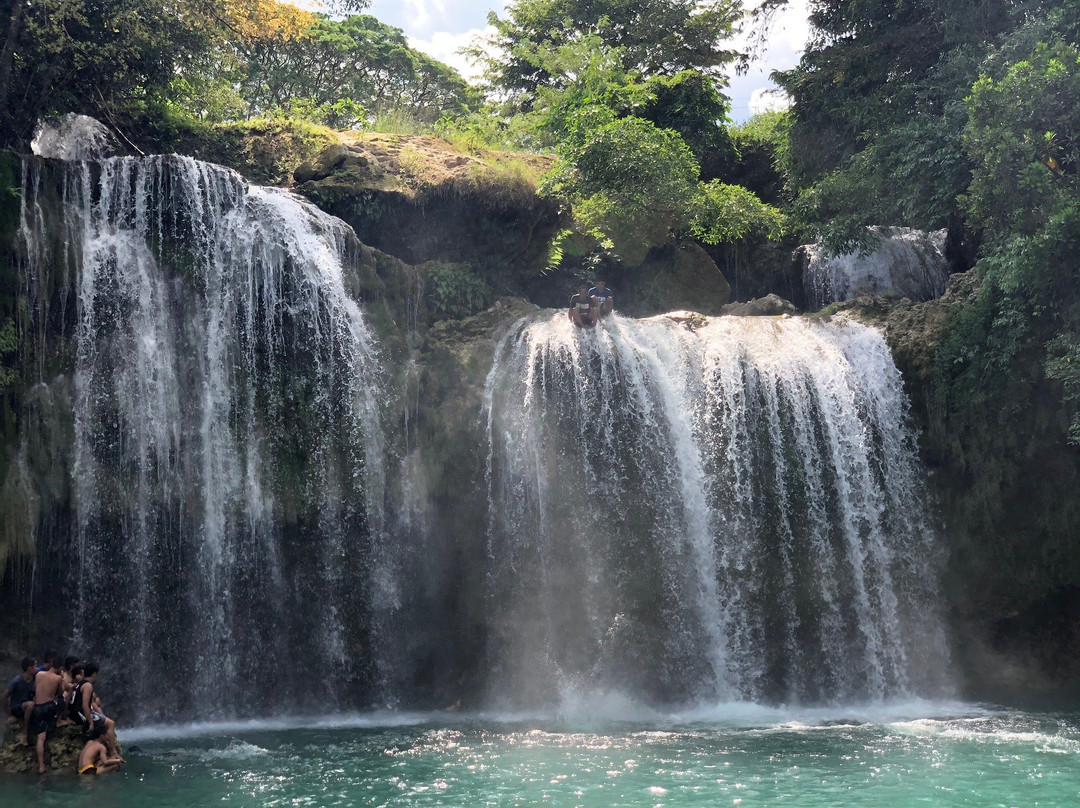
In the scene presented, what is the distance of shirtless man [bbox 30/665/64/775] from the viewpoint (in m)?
11.0

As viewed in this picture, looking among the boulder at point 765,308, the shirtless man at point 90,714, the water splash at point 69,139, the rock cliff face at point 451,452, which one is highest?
the water splash at point 69,139

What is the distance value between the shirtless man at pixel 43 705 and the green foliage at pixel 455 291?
337 inches

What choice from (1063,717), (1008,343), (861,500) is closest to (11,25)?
(861,500)

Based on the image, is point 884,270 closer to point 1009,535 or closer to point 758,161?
point 758,161

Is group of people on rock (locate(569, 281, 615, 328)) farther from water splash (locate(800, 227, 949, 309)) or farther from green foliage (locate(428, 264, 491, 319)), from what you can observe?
water splash (locate(800, 227, 949, 309))

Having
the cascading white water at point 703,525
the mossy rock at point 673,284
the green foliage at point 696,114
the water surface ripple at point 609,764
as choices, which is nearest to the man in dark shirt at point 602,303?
the cascading white water at point 703,525

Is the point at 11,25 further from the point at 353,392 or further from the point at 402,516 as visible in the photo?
the point at 402,516

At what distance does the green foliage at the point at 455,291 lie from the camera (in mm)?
17672

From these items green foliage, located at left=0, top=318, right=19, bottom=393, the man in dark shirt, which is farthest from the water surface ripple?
the man in dark shirt

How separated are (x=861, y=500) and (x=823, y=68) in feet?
34.8

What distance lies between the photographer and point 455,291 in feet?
58.8

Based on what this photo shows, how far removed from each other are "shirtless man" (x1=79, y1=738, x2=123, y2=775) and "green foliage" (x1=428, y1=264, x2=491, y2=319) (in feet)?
28.7

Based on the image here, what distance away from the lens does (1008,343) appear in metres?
16.2

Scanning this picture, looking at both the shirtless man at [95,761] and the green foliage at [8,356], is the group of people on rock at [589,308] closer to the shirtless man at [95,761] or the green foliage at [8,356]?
the green foliage at [8,356]
